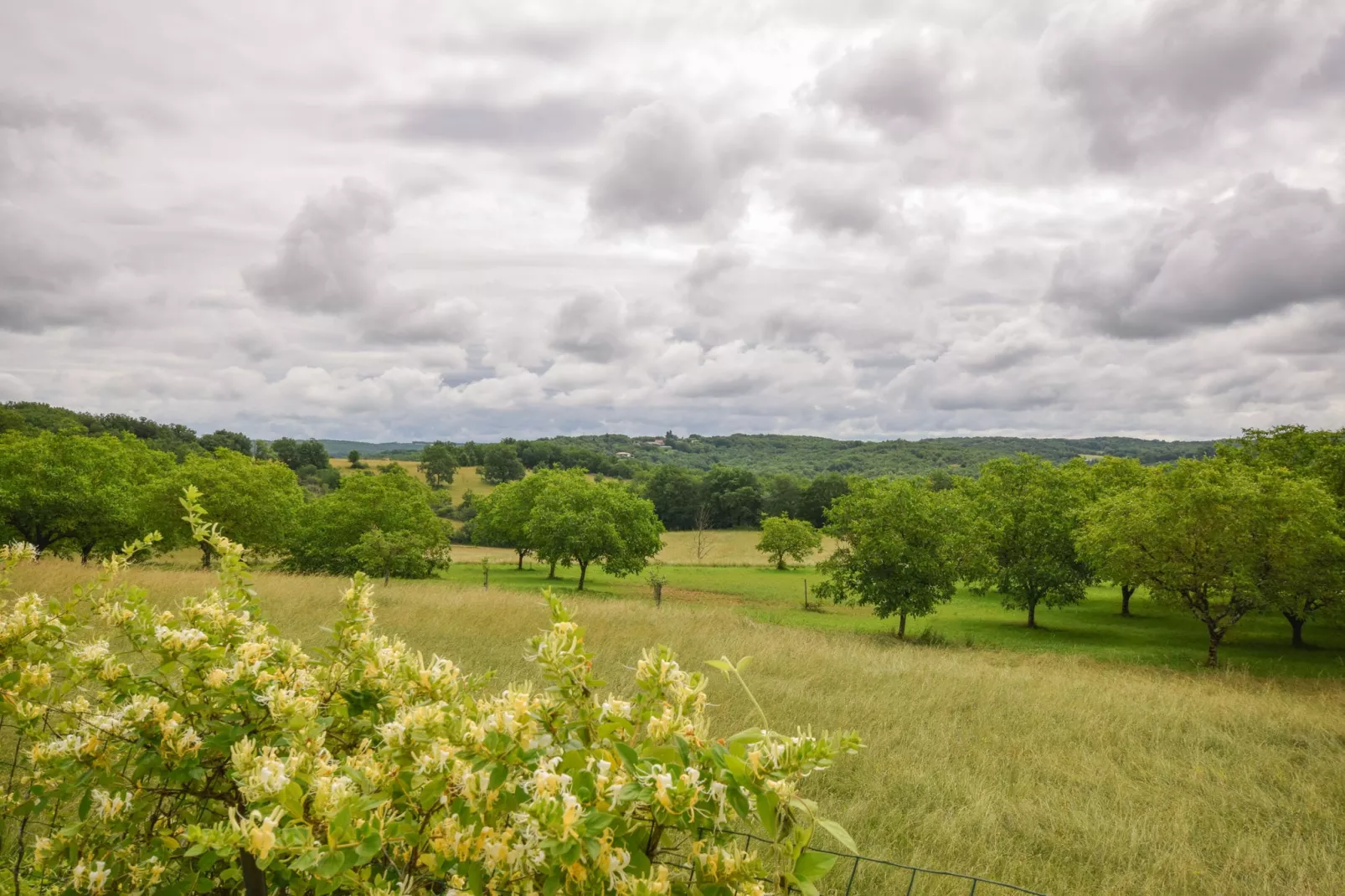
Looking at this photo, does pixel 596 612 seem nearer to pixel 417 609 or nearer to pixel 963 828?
pixel 417 609

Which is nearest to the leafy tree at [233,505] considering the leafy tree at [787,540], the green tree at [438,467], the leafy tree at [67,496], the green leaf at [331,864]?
the leafy tree at [67,496]

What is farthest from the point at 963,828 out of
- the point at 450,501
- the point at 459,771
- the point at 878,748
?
the point at 450,501

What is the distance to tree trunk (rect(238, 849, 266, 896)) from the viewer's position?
6.64ft

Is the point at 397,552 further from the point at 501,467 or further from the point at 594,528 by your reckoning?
the point at 501,467

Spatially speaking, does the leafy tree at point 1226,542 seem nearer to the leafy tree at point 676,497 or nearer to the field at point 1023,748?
the field at point 1023,748

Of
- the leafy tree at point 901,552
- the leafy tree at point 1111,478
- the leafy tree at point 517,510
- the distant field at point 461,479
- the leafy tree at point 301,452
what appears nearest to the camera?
the leafy tree at point 901,552

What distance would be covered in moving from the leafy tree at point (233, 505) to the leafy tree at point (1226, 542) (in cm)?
3703

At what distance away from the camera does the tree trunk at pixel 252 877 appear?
202cm

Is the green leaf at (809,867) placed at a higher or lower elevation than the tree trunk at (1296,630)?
higher

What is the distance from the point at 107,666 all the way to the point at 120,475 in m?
40.0

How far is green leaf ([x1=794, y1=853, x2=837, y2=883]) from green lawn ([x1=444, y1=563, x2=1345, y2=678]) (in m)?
25.5

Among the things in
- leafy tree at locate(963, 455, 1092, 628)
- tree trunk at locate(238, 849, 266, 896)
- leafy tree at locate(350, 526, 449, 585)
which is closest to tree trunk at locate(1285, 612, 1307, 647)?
leafy tree at locate(963, 455, 1092, 628)

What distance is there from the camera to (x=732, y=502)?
9431cm

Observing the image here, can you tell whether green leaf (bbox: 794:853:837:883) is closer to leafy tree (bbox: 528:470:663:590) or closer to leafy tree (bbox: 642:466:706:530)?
leafy tree (bbox: 528:470:663:590)
